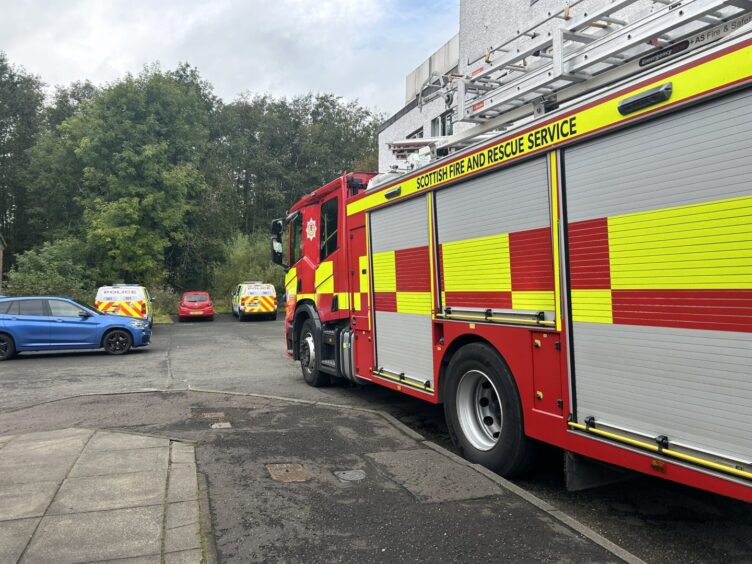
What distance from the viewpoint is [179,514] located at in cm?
384

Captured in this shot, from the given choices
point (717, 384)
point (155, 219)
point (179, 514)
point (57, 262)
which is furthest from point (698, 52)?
point (155, 219)

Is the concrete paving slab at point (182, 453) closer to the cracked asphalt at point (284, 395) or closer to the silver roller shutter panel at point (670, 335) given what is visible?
the cracked asphalt at point (284, 395)

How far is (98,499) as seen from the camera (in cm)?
410

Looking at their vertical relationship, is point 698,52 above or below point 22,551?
above

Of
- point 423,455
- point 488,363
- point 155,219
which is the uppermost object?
point 155,219

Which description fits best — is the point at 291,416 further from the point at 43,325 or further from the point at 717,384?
the point at 43,325

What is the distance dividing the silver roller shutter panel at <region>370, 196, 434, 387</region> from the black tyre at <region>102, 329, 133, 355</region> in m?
9.55

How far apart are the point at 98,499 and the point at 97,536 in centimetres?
62

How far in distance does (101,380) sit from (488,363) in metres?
7.94

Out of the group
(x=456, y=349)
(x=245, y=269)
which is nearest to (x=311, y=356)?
(x=456, y=349)

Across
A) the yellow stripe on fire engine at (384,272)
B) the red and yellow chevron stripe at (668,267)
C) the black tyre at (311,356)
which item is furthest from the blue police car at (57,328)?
the red and yellow chevron stripe at (668,267)

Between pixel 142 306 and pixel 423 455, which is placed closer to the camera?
pixel 423 455

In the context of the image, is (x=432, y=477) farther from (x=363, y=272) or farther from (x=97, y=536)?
(x=363, y=272)

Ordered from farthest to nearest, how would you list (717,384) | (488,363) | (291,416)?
(291,416) < (488,363) < (717,384)
